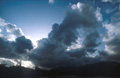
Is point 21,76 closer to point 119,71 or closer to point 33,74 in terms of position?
point 33,74

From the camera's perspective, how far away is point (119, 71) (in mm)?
17500

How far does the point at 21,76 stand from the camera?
33.0 metres

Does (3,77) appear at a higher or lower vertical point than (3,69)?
lower

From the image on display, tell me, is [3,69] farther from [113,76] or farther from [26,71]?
[113,76]

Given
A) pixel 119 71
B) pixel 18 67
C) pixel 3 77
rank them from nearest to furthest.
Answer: pixel 119 71 → pixel 3 77 → pixel 18 67

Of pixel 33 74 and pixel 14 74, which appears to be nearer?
pixel 14 74

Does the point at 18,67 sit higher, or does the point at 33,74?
the point at 18,67

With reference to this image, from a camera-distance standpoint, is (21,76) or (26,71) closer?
(21,76)

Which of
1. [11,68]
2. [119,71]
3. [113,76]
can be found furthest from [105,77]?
[11,68]

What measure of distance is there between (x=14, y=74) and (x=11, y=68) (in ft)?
8.15

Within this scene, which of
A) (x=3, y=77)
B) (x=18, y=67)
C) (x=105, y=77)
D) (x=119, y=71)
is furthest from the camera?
(x=18, y=67)

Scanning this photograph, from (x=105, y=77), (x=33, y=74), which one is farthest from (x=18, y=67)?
(x=105, y=77)

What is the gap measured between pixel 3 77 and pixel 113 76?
3398 centimetres

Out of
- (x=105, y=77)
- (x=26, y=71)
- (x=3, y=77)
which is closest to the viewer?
(x=105, y=77)
